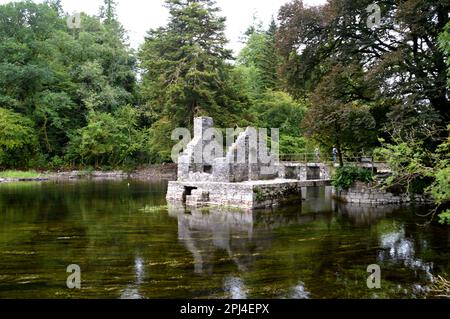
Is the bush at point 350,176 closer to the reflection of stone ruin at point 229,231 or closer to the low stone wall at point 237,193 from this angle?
the low stone wall at point 237,193

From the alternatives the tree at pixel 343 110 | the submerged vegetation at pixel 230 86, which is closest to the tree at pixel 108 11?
the submerged vegetation at pixel 230 86

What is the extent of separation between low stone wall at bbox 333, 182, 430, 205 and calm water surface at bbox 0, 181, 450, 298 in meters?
2.11

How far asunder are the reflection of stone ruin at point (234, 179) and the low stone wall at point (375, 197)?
219cm

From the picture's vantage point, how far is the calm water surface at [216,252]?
840 cm

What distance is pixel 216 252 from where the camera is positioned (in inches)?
451

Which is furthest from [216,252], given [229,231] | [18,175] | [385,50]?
[18,175]

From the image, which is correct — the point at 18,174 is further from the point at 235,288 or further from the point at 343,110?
the point at 235,288

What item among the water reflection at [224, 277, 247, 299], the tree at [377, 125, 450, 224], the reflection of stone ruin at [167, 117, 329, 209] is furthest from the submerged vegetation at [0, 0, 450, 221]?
the water reflection at [224, 277, 247, 299]

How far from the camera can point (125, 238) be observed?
43.2ft

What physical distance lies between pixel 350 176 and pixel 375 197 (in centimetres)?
159
